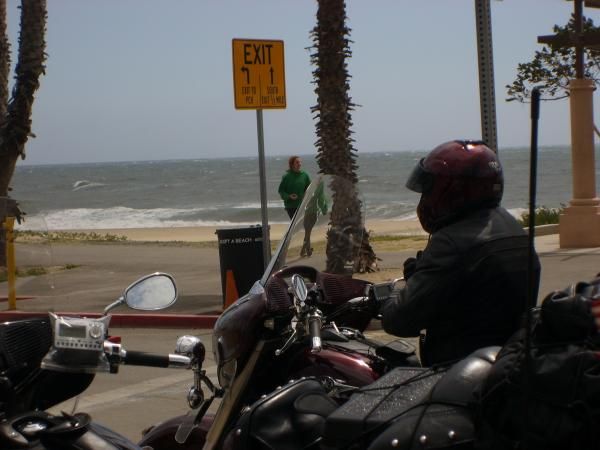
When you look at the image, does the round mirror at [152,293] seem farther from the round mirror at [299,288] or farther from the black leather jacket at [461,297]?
the black leather jacket at [461,297]

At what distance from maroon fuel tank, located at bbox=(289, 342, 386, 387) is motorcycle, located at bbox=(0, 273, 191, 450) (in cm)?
67

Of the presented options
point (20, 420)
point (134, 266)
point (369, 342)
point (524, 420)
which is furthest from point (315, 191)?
point (134, 266)

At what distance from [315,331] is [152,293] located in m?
0.55

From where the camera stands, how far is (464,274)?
3.37 meters

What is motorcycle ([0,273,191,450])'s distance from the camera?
267 centimetres

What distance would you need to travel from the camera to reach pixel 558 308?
2330mm

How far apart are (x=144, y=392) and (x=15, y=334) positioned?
514cm

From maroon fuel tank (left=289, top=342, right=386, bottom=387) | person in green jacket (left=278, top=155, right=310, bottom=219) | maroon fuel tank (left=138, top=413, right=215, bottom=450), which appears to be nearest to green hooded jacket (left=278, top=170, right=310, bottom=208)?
person in green jacket (left=278, top=155, right=310, bottom=219)

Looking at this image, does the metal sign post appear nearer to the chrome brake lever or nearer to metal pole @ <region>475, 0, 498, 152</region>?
metal pole @ <region>475, 0, 498, 152</region>

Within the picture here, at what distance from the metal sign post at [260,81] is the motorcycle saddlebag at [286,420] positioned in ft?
25.6

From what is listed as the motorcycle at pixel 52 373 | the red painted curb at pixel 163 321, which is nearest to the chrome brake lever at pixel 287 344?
the motorcycle at pixel 52 373

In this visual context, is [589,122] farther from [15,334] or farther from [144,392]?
[15,334]

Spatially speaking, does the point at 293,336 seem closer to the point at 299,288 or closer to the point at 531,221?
the point at 299,288

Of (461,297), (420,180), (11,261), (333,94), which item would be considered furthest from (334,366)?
(333,94)
